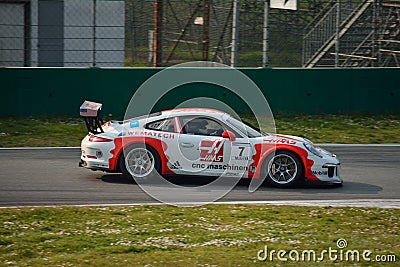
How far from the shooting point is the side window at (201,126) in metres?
10.9

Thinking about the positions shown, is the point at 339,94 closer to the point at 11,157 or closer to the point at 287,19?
the point at 287,19

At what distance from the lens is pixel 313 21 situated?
19.0m

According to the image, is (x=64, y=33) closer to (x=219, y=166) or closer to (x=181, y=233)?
(x=219, y=166)

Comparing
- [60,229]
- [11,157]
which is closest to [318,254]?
[60,229]

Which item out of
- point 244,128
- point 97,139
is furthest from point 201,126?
point 97,139

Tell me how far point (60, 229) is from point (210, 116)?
3.69m

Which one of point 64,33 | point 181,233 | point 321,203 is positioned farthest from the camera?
point 64,33

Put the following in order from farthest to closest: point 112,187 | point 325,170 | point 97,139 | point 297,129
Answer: point 297,129, point 97,139, point 325,170, point 112,187

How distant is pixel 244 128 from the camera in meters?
11.1

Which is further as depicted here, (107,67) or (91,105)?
(107,67)

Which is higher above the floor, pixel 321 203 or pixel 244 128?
pixel 244 128

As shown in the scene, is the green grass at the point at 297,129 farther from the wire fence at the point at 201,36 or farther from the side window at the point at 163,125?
the side window at the point at 163,125

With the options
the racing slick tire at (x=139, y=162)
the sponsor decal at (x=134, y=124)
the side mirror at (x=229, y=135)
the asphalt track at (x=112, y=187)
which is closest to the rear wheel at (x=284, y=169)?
the asphalt track at (x=112, y=187)

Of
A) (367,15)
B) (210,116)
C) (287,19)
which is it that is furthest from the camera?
(367,15)
